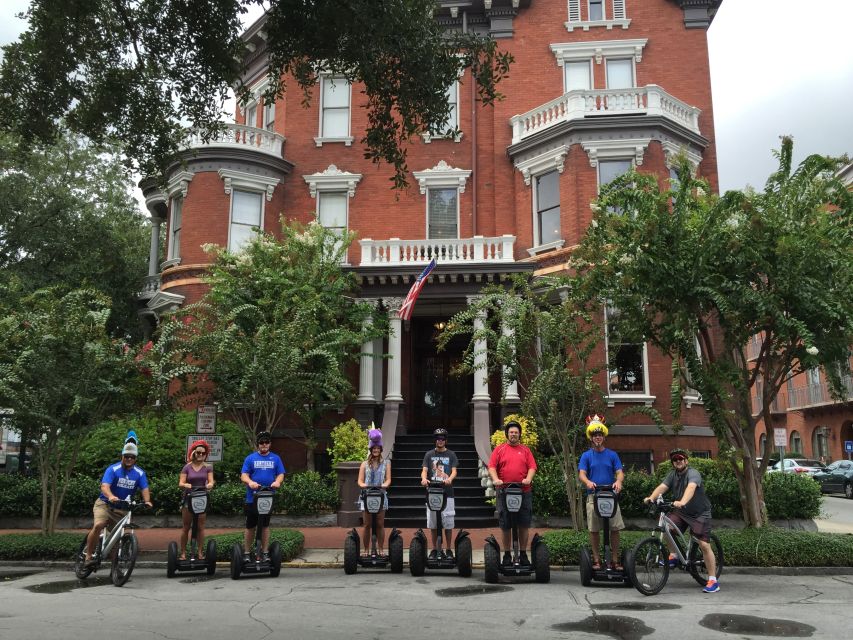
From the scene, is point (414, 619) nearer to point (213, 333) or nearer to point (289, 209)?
point (213, 333)

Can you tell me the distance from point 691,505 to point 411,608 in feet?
12.6

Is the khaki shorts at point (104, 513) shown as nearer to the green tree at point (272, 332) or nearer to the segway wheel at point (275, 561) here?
the segway wheel at point (275, 561)

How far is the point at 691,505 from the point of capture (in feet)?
29.3

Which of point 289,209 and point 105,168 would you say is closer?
point 289,209

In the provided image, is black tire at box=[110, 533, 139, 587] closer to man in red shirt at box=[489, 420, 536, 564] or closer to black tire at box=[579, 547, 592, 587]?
man in red shirt at box=[489, 420, 536, 564]

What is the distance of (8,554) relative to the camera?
11711 mm

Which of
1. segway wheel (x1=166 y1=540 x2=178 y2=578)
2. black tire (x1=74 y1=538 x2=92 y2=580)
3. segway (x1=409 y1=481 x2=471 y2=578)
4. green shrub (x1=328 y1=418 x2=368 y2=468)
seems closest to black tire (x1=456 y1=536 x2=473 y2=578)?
segway (x1=409 y1=481 x2=471 y2=578)

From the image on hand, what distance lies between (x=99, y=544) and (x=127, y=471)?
3.54ft

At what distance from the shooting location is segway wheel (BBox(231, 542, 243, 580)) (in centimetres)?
944

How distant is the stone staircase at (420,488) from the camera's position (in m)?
14.9

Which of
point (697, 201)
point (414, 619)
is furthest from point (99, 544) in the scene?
point (697, 201)

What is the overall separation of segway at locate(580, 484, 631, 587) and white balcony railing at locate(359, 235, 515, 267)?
1028 centimetres

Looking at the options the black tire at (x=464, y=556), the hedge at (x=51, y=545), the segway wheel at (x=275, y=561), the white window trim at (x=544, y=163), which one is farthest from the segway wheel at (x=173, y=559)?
the white window trim at (x=544, y=163)

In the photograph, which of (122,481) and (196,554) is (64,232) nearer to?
(122,481)
